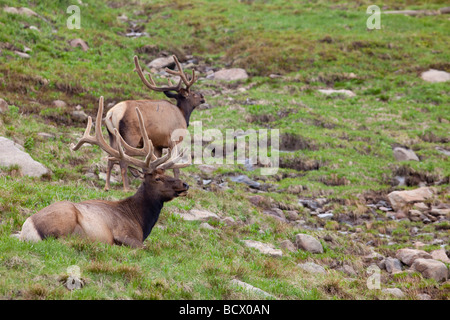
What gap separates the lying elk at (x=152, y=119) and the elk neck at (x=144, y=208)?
265 cm

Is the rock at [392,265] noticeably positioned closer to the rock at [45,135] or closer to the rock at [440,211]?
the rock at [440,211]

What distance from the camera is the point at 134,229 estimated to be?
28.8 feet

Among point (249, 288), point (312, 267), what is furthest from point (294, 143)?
point (249, 288)

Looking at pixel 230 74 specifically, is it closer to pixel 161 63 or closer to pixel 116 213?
pixel 161 63

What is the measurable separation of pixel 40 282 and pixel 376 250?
335 inches

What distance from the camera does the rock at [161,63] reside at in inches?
1015

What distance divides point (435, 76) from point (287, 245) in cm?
1843

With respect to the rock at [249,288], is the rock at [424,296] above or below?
below

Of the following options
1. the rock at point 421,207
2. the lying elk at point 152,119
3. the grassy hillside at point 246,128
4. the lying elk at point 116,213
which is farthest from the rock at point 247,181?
the lying elk at point 116,213

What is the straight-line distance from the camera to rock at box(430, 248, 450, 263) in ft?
37.7

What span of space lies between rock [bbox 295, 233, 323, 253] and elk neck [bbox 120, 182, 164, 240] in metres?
3.82

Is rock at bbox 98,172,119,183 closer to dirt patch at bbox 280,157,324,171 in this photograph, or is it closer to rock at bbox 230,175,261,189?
→ rock at bbox 230,175,261,189

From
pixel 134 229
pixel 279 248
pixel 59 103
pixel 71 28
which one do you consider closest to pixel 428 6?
pixel 71 28

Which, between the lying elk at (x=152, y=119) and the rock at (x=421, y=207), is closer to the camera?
the lying elk at (x=152, y=119)
